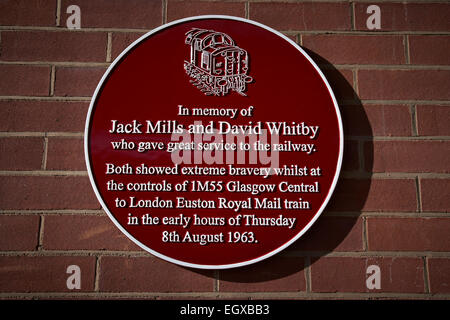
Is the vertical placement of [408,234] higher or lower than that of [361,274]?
higher

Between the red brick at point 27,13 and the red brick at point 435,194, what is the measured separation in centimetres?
182

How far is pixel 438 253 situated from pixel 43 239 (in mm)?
1664

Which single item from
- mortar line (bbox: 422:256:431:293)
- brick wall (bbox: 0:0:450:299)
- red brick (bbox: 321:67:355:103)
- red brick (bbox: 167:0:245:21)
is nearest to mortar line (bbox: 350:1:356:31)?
brick wall (bbox: 0:0:450:299)

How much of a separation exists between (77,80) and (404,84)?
147 centimetres

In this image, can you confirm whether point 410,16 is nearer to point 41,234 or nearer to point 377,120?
point 377,120

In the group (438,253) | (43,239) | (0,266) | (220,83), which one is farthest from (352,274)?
(0,266)

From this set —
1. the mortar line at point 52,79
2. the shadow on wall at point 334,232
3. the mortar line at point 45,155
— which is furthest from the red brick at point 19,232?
the shadow on wall at point 334,232

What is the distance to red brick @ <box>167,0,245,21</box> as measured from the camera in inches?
61.6

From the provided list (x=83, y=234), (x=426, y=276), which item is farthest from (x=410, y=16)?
(x=83, y=234)

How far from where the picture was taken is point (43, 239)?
4.68 ft

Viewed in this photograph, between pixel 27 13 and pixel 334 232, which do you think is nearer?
pixel 334 232

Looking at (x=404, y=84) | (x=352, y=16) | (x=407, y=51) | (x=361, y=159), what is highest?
(x=352, y=16)

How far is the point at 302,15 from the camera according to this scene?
1.58 m
